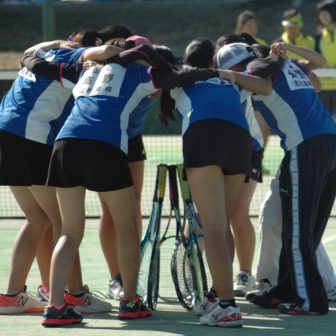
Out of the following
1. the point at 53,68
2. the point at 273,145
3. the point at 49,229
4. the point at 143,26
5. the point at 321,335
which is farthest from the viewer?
the point at 143,26

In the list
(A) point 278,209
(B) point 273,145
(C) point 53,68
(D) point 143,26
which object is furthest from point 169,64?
(D) point 143,26

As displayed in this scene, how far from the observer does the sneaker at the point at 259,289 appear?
844 centimetres

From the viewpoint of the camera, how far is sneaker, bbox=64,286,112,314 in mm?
8000

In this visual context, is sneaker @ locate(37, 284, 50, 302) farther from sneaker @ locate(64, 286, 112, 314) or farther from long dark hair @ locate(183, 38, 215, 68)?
long dark hair @ locate(183, 38, 215, 68)

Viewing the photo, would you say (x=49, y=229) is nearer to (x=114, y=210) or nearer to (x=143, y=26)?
(x=114, y=210)

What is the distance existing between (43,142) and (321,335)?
221cm

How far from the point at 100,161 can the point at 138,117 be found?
1.02 m

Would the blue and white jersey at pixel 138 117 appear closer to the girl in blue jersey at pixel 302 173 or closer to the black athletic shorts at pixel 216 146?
the black athletic shorts at pixel 216 146

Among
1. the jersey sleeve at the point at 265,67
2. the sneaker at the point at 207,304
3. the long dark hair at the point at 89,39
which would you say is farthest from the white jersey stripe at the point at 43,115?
the sneaker at the point at 207,304

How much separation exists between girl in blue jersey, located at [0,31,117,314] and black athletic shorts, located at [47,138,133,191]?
1.62 ft

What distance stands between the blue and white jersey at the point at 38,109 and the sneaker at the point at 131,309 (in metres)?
1.17

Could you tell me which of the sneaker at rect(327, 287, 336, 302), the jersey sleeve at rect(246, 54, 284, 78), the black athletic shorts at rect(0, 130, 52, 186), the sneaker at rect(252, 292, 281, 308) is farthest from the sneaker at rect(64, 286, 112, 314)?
the jersey sleeve at rect(246, 54, 284, 78)

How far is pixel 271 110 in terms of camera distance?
26.1 ft

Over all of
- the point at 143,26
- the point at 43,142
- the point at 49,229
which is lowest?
the point at 49,229
